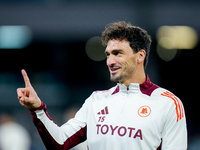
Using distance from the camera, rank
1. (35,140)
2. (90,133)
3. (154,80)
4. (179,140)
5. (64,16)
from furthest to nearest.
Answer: (64,16) → (154,80) → (35,140) → (90,133) → (179,140)

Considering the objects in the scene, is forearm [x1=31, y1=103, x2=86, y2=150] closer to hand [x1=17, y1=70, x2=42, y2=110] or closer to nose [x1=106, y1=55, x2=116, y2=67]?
hand [x1=17, y1=70, x2=42, y2=110]

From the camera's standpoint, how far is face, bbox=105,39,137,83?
2686mm

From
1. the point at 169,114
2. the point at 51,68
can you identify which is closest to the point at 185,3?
the point at 51,68

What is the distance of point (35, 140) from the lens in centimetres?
796

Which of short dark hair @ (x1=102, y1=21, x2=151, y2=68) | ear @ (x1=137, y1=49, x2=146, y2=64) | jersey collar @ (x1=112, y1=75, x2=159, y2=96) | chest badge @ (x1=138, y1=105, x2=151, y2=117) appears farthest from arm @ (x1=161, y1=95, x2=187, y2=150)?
short dark hair @ (x1=102, y1=21, x2=151, y2=68)

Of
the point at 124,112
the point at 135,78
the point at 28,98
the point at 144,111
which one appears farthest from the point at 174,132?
the point at 28,98

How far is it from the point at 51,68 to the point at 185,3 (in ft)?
15.4

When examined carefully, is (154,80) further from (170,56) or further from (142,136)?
(142,136)

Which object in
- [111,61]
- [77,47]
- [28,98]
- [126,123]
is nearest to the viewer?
[28,98]

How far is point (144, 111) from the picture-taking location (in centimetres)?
257

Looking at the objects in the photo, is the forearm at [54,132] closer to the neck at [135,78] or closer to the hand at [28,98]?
the hand at [28,98]

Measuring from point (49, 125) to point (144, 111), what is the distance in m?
0.80

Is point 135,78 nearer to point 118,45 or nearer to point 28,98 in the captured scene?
point 118,45

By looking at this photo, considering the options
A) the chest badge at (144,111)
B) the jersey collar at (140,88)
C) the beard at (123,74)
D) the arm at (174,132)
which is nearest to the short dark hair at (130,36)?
the beard at (123,74)
